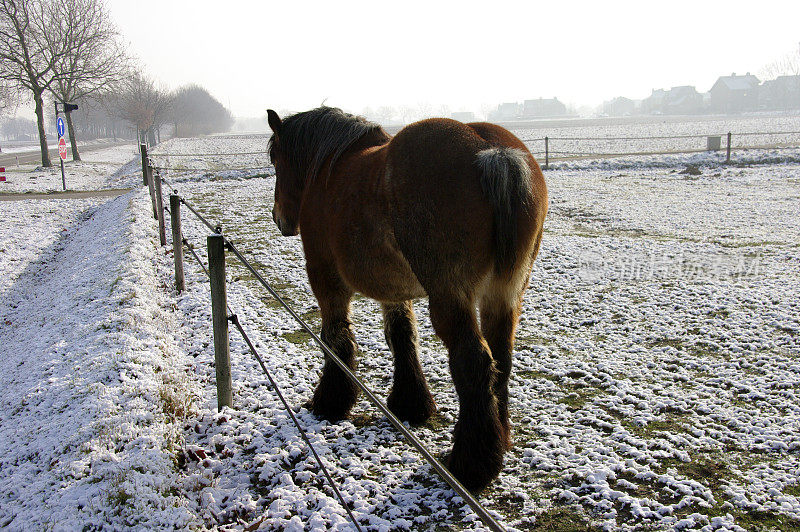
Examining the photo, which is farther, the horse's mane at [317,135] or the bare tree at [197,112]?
the bare tree at [197,112]

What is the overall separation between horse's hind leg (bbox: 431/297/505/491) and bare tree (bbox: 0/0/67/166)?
106 feet

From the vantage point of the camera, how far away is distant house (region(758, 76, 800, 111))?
89.4 meters

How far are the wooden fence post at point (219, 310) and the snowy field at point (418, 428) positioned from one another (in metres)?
0.30

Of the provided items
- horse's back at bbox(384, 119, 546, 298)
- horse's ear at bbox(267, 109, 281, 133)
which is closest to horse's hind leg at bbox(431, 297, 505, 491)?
horse's back at bbox(384, 119, 546, 298)

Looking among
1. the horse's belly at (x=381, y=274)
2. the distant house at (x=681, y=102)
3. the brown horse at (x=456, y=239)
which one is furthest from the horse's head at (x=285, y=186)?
the distant house at (x=681, y=102)

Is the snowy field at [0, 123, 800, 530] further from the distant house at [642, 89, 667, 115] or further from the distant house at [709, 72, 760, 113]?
the distant house at [642, 89, 667, 115]

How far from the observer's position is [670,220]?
1077 cm

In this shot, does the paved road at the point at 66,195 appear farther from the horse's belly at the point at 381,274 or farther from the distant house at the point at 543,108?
the distant house at the point at 543,108

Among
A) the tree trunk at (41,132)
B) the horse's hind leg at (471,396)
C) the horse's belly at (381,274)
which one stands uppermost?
the tree trunk at (41,132)

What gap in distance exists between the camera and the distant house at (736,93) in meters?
89.0

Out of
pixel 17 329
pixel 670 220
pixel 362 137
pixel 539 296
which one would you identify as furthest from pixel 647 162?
pixel 17 329

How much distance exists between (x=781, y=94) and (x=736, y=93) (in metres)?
8.23

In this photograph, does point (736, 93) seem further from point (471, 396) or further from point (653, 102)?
point (471, 396)

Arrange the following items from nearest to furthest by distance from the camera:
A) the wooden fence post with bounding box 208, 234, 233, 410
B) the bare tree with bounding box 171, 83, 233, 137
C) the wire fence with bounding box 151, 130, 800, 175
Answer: the wooden fence post with bounding box 208, 234, 233, 410
the wire fence with bounding box 151, 130, 800, 175
the bare tree with bounding box 171, 83, 233, 137
